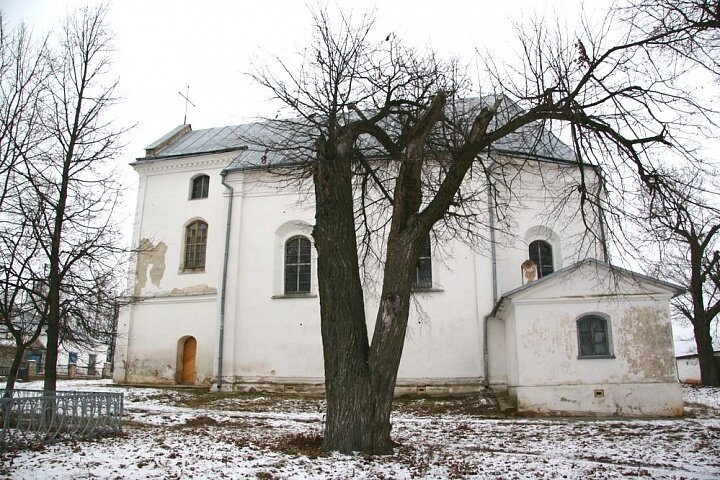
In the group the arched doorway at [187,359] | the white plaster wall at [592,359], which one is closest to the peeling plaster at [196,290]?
the arched doorway at [187,359]

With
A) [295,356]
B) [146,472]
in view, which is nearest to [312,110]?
[146,472]

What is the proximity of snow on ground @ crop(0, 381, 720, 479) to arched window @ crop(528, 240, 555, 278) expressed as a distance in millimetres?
6398

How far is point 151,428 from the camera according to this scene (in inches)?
439

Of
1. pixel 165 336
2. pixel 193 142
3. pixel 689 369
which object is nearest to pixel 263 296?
pixel 165 336

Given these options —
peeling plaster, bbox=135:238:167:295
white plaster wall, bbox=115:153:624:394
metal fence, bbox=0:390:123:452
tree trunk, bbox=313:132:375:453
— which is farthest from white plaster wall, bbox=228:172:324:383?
tree trunk, bbox=313:132:375:453

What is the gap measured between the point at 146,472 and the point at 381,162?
22.2 feet

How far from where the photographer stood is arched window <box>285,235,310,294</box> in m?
20.5

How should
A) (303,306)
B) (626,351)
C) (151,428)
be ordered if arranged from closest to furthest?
(151,428) < (626,351) < (303,306)

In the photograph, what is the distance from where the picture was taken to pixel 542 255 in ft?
64.5

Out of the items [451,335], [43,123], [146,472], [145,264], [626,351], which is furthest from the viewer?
[145,264]

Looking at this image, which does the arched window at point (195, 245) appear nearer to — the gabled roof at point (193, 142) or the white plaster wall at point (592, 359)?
the gabled roof at point (193, 142)

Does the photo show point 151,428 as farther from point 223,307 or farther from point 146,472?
point 223,307

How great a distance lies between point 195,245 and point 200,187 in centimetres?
238

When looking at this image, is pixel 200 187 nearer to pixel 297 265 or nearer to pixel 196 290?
pixel 196 290
